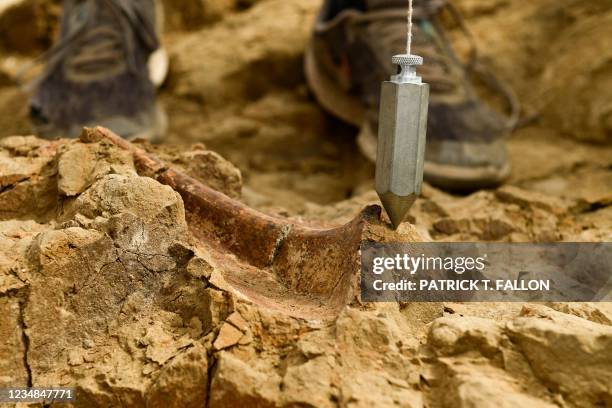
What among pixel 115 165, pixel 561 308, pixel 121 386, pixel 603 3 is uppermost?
pixel 603 3

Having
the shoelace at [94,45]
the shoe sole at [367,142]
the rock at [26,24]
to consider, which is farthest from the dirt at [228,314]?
the rock at [26,24]

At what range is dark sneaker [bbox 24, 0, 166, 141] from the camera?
6.61ft

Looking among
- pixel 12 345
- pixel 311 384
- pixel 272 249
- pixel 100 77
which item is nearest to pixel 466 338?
pixel 311 384

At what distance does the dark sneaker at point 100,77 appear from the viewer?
6.61 ft

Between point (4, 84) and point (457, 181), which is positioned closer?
point (457, 181)

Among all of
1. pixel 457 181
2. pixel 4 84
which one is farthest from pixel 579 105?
pixel 4 84

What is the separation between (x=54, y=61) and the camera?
2123 millimetres

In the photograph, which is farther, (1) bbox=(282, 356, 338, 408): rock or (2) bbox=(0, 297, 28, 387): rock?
(2) bbox=(0, 297, 28, 387): rock

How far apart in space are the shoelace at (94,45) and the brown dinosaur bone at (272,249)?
3.08 ft

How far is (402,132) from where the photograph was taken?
3.24ft

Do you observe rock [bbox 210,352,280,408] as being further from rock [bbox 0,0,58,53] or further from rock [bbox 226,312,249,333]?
rock [bbox 0,0,58,53]

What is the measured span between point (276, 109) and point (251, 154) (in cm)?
21

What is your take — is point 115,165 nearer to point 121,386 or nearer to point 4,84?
point 121,386

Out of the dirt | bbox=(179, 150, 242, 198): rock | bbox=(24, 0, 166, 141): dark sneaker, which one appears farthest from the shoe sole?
bbox=(179, 150, 242, 198): rock
